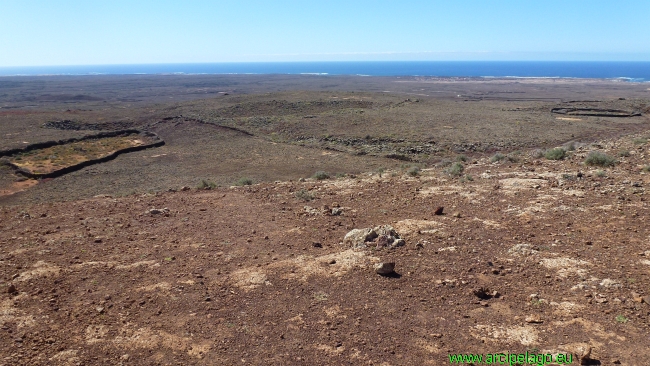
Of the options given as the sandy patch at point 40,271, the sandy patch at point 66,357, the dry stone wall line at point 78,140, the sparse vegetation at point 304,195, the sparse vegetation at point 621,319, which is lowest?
the dry stone wall line at point 78,140

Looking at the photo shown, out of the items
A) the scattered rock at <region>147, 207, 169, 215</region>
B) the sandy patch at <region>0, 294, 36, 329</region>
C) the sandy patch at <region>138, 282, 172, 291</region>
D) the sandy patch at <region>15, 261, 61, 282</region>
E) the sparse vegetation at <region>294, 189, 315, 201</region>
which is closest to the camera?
the sandy patch at <region>0, 294, 36, 329</region>

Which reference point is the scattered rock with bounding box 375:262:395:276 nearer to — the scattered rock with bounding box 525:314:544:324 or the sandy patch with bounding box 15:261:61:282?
the scattered rock with bounding box 525:314:544:324

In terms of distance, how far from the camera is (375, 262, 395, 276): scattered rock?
305 inches

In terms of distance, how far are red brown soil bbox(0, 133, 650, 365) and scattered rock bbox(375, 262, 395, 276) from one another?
0.16 m

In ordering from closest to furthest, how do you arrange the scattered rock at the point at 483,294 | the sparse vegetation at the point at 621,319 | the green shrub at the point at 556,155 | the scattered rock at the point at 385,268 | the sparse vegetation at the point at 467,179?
the sparse vegetation at the point at 621,319, the scattered rock at the point at 483,294, the scattered rock at the point at 385,268, the sparse vegetation at the point at 467,179, the green shrub at the point at 556,155

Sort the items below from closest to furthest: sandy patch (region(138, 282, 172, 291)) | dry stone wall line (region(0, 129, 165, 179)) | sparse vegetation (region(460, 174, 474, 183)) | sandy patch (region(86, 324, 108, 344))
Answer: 1. sandy patch (region(86, 324, 108, 344))
2. sandy patch (region(138, 282, 172, 291))
3. sparse vegetation (region(460, 174, 474, 183))
4. dry stone wall line (region(0, 129, 165, 179))

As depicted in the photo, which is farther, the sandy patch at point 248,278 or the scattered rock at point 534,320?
the sandy patch at point 248,278

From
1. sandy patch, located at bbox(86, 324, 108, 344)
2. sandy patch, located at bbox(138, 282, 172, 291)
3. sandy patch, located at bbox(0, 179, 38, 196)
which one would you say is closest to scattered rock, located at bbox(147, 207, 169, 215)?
sandy patch, located at bbox(138, 282, 172, 291)

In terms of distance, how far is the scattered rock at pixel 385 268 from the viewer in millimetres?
7750

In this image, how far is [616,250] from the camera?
798 centimetres

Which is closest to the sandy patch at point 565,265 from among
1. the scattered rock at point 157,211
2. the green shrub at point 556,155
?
the scattered rock at point 157,211

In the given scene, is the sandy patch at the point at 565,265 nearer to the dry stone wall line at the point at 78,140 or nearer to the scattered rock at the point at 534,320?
the scattered rock at the point at 534,320

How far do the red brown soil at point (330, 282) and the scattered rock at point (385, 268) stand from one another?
162mm

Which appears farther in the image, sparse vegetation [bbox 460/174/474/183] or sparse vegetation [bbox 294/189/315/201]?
sparse vegetation [bbox 460/174/474/183]
